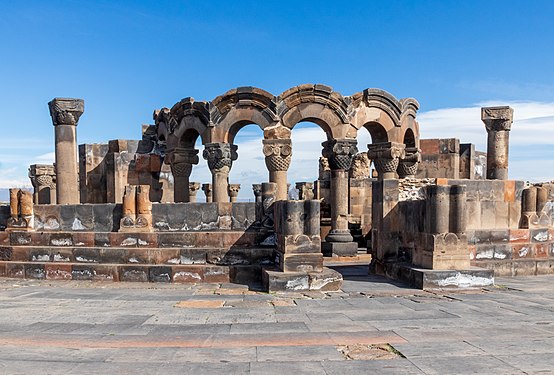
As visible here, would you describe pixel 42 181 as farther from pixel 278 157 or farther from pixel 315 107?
pixel 315 107

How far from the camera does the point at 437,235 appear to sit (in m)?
7.09

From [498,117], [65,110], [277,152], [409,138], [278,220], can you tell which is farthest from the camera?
[498,117]

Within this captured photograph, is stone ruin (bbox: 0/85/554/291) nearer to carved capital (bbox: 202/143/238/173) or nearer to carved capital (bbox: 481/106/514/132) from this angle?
carved capital (bbox: 202/143/238/173)

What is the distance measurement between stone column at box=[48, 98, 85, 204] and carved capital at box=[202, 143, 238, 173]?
3547 millimetres

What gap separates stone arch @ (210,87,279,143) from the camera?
1248 cm

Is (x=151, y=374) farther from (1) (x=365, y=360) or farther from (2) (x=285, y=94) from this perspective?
(2) (x=285, y=94)

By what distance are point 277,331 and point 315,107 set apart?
352 inches

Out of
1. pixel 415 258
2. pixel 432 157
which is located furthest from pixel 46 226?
pixel 432 157

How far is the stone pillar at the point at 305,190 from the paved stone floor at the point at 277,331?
460 inches

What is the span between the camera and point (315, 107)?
12688mm

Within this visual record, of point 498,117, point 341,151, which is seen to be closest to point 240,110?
point 341,151

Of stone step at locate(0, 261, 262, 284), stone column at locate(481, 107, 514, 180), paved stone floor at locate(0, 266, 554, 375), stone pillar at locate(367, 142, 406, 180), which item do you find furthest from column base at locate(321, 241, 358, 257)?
stone column at locate(481, 107, 514, 180)

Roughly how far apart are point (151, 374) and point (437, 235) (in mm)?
5135

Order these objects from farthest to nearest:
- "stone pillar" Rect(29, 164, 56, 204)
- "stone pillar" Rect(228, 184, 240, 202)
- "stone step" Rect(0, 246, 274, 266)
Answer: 1. "stone pillar" Rect(228, 184, 240, 202)
2. "stone pillar" Rect(29, 164, 56, 204)
3. "stone step" Rect(0, 246, 274, 266)
